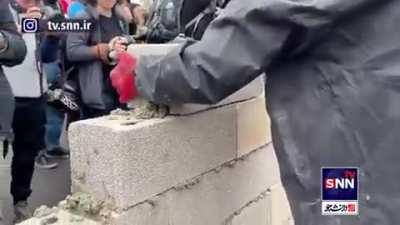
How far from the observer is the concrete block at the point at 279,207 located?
3.88 meters

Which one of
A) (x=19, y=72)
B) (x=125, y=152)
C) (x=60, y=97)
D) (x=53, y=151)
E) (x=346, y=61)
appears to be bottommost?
(x=53, y=151)

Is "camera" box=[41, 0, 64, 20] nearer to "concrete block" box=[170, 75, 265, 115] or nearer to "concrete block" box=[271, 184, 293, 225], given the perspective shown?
"concrete block" box=[170, 75, 265, 115]

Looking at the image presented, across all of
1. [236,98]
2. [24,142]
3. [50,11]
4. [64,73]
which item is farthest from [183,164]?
[64,73]

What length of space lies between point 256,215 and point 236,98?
69 centimetres

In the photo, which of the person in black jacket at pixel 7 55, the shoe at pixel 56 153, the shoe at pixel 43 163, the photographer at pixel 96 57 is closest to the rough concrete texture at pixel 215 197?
the person in black jacket at pixel 7 55

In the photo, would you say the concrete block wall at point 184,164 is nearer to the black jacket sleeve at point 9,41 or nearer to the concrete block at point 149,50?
the concrete block at point 149,50

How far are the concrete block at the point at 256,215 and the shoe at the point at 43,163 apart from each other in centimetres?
367

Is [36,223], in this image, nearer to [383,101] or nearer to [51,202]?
[383,101]

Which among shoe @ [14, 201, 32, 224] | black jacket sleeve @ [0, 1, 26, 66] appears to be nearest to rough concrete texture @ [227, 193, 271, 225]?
black jacket sleeve @ [0, 1, 26, 66]

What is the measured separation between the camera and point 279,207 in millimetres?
4012

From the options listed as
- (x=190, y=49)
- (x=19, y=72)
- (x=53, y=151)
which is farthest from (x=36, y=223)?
(x=53, y=151)

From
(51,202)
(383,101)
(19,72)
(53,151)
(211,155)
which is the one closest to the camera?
(383,101)

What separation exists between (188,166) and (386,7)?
1.12 metres

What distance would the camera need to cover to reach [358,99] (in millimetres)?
2113
